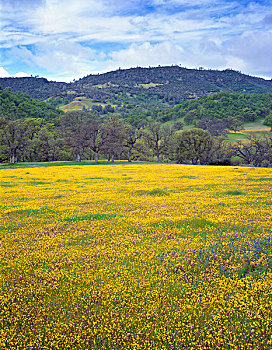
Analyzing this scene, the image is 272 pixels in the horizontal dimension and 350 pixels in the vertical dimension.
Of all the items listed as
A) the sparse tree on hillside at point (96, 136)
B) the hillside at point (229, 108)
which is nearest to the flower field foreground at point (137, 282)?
the sparse tree on hillside at point (96, 136)

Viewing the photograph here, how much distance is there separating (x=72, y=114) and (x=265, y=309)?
90.6 m

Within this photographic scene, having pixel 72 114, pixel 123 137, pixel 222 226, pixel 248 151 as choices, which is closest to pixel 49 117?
pixel 72 114

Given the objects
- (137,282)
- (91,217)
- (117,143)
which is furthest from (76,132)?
(137,282)

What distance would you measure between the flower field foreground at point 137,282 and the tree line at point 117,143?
64.3m

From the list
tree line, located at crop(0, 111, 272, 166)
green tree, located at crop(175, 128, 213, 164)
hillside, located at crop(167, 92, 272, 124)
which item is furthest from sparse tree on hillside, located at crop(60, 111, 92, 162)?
hillside, located at crop(167, 92, 272, 124)

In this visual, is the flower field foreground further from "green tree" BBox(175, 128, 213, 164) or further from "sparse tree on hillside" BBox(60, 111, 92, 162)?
"green tree" BBox(175, 128, 213, 164)

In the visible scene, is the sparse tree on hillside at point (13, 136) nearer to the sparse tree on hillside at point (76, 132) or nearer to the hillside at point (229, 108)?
the sparse tree on hillside at point (76, 132)

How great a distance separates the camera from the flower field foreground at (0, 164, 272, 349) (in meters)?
4.13

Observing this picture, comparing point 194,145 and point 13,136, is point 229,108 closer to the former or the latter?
point 194,145

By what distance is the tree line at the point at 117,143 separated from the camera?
73812mm

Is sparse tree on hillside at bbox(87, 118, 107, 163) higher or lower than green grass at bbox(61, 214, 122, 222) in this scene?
higher

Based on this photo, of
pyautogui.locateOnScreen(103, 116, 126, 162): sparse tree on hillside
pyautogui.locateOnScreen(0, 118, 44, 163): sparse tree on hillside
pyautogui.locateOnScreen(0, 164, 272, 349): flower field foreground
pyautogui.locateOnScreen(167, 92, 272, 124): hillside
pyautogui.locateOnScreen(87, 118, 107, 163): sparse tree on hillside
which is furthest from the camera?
pyautogui.locateOnScreen(167, 92, 272, 124): hillside

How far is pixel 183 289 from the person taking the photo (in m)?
5.39

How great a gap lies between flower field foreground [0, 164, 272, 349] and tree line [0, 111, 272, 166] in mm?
64293
